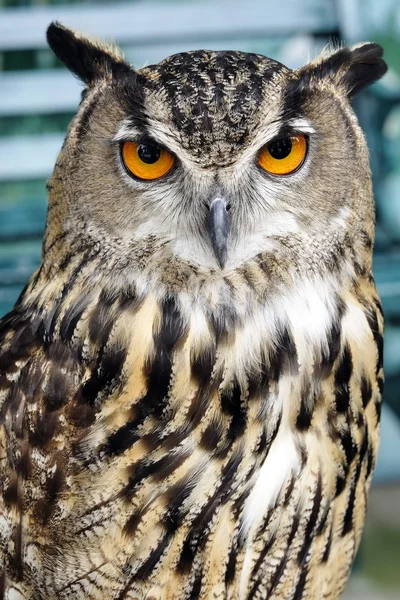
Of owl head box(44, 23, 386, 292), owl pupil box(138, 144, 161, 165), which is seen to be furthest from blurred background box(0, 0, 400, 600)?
owl pupil box(138, 144, 161, 165)

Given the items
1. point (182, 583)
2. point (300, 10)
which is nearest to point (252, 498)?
point (182, 583)

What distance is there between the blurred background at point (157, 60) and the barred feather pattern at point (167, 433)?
Result: 170 cm

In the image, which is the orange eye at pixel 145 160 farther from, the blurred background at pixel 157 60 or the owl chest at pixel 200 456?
the blurred background at pixel 157 60

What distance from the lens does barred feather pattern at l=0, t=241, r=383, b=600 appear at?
1.25 meters

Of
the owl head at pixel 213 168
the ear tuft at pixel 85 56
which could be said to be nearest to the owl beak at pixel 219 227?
the owl head at pixel 213 168

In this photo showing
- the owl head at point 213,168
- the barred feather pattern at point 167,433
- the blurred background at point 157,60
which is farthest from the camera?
the blurred background at point 157,60

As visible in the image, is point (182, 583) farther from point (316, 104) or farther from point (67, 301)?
point (316, 104)

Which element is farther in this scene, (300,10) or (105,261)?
(300,10)

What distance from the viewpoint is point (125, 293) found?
1.27 meters

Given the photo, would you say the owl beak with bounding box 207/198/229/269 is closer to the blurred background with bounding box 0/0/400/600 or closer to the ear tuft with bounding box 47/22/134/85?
the ear tuft with bounding box 47/22/134/85

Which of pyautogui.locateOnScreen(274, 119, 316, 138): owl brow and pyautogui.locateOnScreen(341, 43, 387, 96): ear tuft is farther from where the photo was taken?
pyautogui.locateOnScreen(341, 43, 387, 96): ear tuft

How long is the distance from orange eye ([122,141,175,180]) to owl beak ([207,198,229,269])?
0.30ft

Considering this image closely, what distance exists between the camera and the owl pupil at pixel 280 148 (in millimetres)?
1180

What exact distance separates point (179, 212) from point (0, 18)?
6.27 feet
